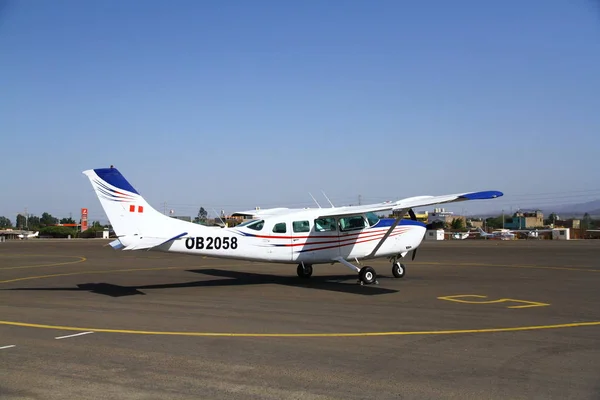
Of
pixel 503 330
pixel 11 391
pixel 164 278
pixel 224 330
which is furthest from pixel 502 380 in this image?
pixel 164 278

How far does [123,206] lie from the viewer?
15.2m

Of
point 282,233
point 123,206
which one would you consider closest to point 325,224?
point 282,233

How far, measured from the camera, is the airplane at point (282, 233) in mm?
15172

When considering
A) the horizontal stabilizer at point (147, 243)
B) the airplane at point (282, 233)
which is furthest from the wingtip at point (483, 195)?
the horizontal stabilizer at point (147, 243)

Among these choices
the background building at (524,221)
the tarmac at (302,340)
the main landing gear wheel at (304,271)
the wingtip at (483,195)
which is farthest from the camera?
the background building at (524,221)

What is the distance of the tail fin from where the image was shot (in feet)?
49.5

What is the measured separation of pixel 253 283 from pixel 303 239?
2.31 m

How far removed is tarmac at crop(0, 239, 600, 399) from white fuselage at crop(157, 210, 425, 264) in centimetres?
106

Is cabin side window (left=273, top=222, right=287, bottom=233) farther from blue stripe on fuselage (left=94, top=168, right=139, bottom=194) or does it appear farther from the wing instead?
blue stripe on fuselage (left=94, top=168, right=139, bottom=194)

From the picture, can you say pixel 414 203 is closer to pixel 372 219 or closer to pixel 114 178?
pixel 372 219

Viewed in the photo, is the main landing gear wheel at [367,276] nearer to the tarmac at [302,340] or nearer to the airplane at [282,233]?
the airplane at [282,233]

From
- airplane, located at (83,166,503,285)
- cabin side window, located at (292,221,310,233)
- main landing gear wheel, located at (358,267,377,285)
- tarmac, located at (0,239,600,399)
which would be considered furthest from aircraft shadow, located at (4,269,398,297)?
cabin side window, located at (292,221,310,233)

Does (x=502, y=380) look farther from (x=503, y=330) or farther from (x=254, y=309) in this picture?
(x=254, y=309)

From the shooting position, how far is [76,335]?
9.52 meters
